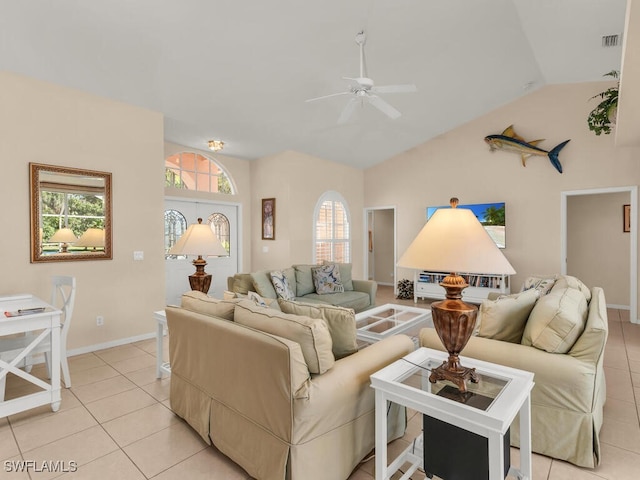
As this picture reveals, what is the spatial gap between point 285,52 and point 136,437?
3608 millimetres

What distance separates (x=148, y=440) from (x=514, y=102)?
6.72m

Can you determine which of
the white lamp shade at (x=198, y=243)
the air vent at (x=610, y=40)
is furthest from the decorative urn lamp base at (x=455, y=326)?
the air vent at (x=610, y=40)

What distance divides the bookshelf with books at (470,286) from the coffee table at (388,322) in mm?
1357

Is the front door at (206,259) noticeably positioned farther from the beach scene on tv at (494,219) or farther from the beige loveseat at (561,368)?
the beige loveseat at (561,368)

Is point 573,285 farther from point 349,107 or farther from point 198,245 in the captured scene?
point 198,245

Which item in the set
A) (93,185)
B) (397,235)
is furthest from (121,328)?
(397,235)

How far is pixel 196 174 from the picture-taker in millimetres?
5715

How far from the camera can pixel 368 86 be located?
10.4 feet

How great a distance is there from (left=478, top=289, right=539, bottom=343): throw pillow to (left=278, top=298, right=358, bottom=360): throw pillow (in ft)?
2.92

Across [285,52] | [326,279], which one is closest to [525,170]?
[326,279]

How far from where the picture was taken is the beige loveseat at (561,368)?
6.16 ft

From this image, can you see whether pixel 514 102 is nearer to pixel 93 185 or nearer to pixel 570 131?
pixel 570 131

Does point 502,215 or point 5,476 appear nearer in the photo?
point 5,476

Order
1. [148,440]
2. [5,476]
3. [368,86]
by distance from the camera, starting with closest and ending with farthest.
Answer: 1. [5,476]
2. [148,440]
3. [368,86]
